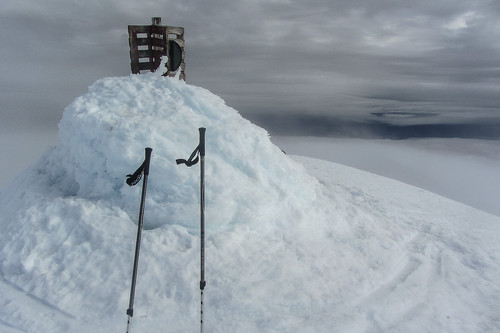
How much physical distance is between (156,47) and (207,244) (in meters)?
7.04

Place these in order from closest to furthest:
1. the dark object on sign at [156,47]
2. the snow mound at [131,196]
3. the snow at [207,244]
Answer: the snow at [207,244] < the snow mound at [131,196] < the dark object on sign at [156,47]

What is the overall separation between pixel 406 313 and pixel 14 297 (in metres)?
7.95

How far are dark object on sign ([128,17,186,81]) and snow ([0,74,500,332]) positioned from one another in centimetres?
52

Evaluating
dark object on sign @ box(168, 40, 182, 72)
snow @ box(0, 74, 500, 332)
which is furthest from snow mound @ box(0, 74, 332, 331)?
dark object on sign @ box(168, 40, 182, 72)

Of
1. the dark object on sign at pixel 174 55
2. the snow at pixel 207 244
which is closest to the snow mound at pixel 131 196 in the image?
the snow at pixel 207 244

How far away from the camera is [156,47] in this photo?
41.0ft

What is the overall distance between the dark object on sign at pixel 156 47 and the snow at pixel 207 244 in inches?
20.5

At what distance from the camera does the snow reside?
7520mm

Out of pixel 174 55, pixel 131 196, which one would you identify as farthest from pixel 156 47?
pixel 131 196

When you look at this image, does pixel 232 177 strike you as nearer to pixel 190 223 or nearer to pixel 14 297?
pixel 190 223

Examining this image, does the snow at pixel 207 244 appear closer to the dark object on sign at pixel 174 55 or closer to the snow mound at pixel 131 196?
the snow mound at pixel 131 196

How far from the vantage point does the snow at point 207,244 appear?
24.7 feet

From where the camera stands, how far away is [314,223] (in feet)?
36.4

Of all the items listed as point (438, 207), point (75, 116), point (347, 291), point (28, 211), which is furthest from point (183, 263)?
point (438, 207)
